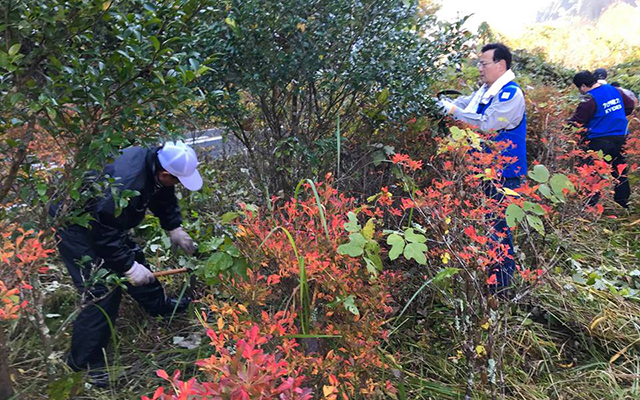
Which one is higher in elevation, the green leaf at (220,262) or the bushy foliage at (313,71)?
the bushy foliage at (313,71)

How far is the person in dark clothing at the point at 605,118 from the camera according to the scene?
480 centimetres

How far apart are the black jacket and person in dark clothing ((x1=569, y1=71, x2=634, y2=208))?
4368mm

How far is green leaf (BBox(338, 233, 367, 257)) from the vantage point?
1979 millimetres

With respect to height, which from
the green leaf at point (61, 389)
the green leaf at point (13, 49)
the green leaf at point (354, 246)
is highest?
the green leaf at point (13, 49)

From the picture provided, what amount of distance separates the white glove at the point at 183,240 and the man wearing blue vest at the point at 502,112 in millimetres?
2178

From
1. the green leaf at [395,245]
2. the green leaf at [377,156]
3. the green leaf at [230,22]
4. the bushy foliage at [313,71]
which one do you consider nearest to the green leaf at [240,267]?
the green leaf at [395,245]

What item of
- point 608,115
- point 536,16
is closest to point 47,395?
point 608,115

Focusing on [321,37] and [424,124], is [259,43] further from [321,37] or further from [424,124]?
[424,124]

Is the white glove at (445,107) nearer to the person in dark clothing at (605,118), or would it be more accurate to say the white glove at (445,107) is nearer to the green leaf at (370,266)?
the green leaf at (370,266)

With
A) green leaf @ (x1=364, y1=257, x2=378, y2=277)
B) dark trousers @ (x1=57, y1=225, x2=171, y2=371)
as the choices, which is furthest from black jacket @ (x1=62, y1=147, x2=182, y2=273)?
green leaf @ (x1=364, y1=257, x2=378, y2=277)

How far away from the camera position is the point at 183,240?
325cm

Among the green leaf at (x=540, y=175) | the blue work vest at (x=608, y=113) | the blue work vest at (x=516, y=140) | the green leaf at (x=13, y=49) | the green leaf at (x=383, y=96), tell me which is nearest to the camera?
the green leaf at (x=13, y=49)

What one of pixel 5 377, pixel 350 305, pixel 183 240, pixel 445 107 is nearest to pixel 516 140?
pixel 445 107

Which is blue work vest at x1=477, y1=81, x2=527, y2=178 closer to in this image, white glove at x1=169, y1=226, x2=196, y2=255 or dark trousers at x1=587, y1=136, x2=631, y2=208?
dark trousers at x1=587, y1=136, x2=631, y2=208
